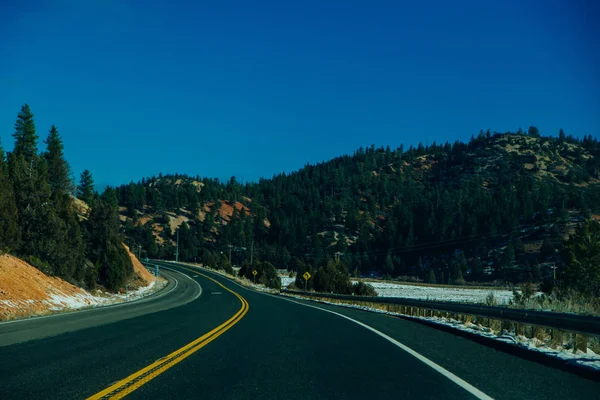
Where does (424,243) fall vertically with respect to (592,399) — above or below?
above

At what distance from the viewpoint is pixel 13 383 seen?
241 inches

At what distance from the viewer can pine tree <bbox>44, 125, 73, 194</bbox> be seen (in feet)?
276

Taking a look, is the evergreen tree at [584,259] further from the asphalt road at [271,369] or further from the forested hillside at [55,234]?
the asphalt road at [271,369]

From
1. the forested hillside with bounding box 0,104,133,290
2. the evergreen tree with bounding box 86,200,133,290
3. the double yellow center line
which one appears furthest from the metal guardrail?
the evergreen tree with bounding box 86,200,133,290

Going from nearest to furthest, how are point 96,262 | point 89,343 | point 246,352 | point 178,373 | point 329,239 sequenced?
point 178,373 < point 246,352 < point 89,343 < point 96,262 < point 329,239

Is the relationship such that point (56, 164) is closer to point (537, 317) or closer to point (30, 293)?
point (30, 293)

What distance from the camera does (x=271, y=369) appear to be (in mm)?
7355

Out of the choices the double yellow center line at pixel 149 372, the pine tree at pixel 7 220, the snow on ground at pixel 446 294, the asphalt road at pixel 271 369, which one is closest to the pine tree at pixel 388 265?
the snow on ground at pixel 446 294

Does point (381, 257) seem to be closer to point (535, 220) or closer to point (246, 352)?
point (535, 220)

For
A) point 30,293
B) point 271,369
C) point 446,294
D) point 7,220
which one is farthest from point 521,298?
point 446,294

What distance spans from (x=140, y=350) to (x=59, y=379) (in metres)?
2.73

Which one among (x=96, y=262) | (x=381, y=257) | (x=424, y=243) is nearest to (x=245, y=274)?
(x=96, y=262)

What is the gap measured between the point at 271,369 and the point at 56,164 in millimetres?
88121

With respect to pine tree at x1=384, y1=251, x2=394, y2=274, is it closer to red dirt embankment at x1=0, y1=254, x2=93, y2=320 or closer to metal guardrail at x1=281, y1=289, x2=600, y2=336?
red dirt embankment at x1=0, y1=254, x2=93, y2=320
